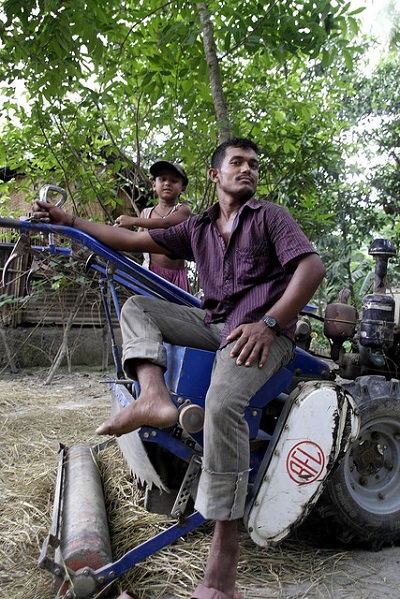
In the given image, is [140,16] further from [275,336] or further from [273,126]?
[275,336]

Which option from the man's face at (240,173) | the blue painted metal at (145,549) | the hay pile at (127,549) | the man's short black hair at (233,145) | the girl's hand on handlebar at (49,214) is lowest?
the hay pile at (127,549)

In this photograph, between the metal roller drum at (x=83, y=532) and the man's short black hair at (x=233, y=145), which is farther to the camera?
the man's short black hair at (x=233, y=145)

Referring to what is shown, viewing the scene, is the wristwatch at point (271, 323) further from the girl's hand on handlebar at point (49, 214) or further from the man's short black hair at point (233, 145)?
the girl's hand on handlebar at point (49, 214)

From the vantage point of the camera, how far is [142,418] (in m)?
2.06

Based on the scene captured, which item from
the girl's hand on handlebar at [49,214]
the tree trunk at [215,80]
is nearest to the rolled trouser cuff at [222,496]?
the girl's hand on handlebar at [49,214]

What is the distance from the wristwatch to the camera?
86.4 inches

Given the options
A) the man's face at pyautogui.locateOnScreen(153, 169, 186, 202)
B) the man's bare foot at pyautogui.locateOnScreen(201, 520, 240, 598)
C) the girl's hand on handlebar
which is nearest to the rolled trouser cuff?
the man's bare foot at pyautogui.locateOnScreen(201, 520, 240, 598)

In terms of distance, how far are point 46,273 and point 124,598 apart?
547 cm

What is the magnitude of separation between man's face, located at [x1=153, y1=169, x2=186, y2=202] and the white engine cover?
85.6 inches

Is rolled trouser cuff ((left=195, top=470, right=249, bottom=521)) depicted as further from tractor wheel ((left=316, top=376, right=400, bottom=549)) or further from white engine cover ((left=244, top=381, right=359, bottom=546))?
tractor wheel ((left=316, top=376, right=400, bottom=549))

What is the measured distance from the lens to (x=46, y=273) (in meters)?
6.96

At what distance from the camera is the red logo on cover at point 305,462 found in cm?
231

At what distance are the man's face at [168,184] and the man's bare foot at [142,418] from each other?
7.61 feet

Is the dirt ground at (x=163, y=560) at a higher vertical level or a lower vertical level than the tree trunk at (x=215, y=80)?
lower
